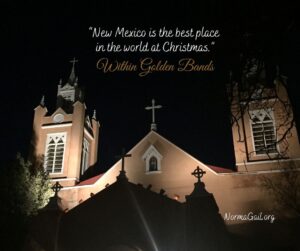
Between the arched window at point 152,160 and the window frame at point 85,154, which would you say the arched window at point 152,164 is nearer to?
the arched window at point 152,160

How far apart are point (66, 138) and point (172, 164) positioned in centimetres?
832

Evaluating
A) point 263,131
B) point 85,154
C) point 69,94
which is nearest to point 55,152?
point 85,154

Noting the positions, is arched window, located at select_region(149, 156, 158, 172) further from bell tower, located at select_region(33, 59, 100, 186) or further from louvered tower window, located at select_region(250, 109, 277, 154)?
louvered tower window, located at select_region(250, 109, 277, 154)


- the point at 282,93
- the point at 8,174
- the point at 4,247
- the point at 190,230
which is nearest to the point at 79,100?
the point at 8,174

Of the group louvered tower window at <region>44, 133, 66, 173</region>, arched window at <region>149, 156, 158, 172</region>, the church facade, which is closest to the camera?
the church facade

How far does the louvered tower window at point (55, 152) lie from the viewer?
84.4ft

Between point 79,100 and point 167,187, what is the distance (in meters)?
10.7

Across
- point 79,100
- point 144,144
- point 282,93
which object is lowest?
point 144,144

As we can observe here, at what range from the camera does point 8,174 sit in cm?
2200

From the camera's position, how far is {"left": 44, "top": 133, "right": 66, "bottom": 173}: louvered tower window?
2572 cm


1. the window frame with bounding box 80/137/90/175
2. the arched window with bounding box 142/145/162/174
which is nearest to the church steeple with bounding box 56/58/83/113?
the window frame with bounding box 80/137/90/175

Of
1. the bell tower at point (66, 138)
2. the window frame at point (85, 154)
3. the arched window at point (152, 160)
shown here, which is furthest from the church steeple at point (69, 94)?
the arched window at point (152, 160)

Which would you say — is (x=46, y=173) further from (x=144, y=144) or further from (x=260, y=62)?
(x=260, y=62)

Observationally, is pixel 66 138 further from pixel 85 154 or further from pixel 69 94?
pixel 69 94
